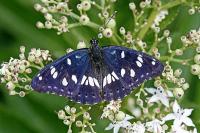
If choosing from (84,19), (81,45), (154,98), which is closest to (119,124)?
(154,98)

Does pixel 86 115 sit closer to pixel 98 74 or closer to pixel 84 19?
pixel 98 74

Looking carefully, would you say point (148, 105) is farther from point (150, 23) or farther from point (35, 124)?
point (35, 124)

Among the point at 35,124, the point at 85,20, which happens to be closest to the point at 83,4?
the point at 85,20

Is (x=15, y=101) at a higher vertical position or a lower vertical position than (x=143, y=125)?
higher

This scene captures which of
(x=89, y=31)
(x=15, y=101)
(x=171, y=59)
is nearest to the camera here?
(x=171, y=59)

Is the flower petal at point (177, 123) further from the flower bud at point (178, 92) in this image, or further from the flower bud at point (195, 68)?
the flower bud at point (195, 68)

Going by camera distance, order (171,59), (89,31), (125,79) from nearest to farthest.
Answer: (125,79), (171,59), (89,31)
